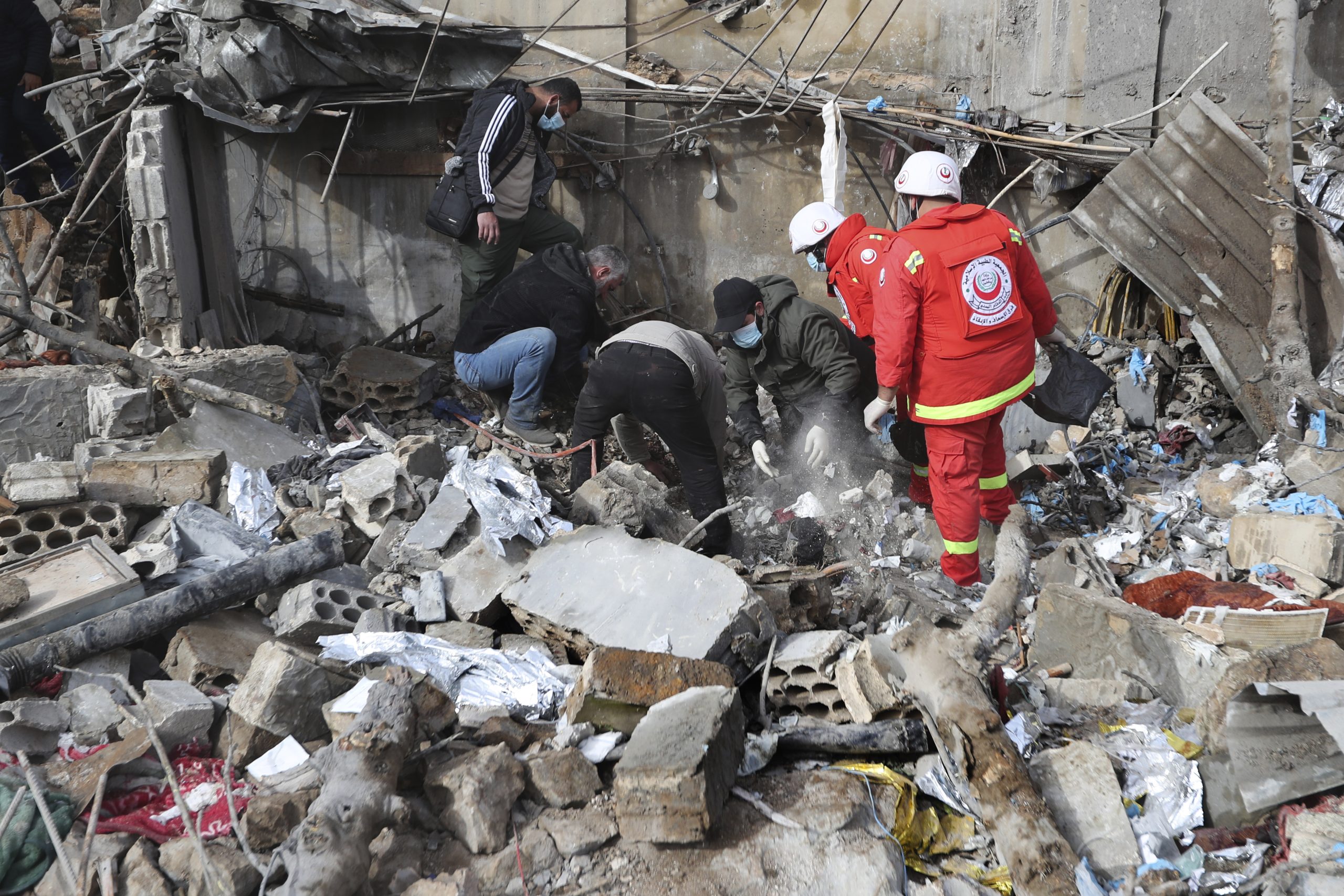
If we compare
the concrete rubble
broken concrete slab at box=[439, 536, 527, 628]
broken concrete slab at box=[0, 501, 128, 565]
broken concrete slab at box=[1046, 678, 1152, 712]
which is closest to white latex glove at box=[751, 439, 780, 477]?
the concrete rubble

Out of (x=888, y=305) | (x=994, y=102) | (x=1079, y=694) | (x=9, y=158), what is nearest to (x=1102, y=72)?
(x=994, y=102)

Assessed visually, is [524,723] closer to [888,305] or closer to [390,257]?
[888,305]

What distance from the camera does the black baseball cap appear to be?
4832mm

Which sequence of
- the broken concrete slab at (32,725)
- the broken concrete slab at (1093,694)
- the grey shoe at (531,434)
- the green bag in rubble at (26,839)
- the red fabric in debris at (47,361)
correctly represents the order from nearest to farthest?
the green bag in rubble at (26,839)
the broken concrete slab at (32,725)
the broken concrete slab at (1093,694)
the red fabric in debris at (47,361)
the grey shoe at (531,434)

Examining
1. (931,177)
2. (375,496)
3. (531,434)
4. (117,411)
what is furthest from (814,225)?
(117,411)

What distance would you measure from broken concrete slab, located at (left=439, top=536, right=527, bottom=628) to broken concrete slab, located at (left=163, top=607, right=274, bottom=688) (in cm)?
72

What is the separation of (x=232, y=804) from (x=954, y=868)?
6.33ft

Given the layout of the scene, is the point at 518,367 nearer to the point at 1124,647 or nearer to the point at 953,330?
the point at 953,330

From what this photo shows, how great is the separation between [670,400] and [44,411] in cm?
323

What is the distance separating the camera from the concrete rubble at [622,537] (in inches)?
98.3

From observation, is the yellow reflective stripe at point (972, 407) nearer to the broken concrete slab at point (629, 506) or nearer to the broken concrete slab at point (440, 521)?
the broken concrete slab at point (629, 506)

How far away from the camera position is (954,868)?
8.36ft

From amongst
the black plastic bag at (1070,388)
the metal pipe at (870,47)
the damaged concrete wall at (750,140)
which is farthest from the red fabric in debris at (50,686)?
the metal pipe at (870,47)

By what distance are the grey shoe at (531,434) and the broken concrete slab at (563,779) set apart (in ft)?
10.2
